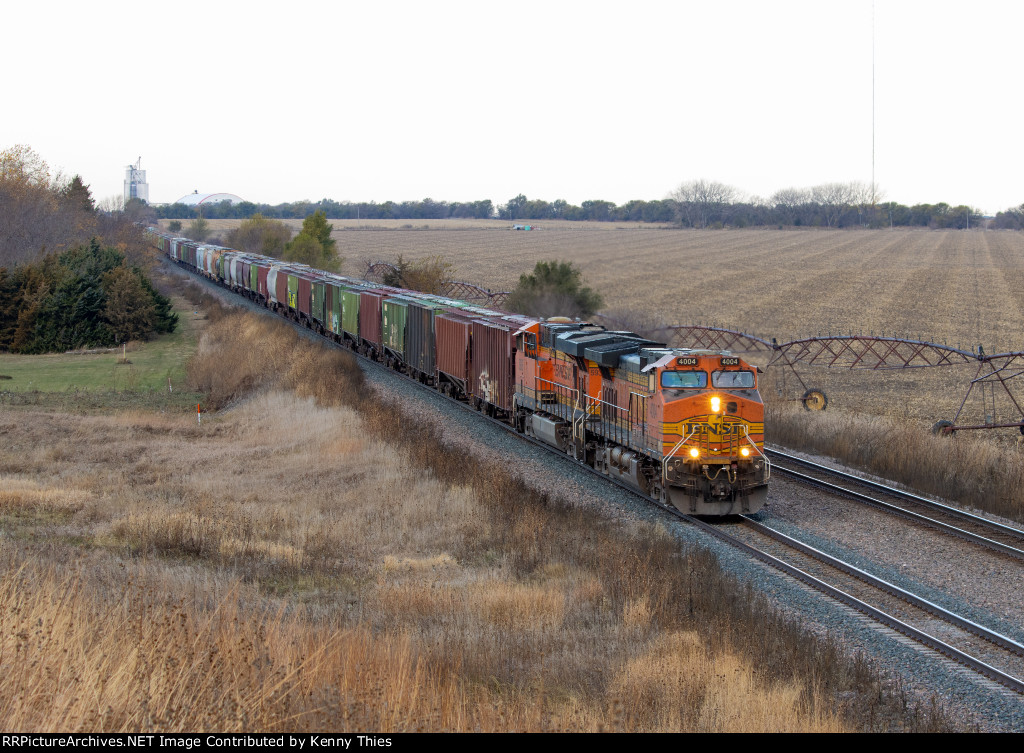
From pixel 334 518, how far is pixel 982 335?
41.9 meters

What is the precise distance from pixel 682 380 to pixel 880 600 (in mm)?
5510

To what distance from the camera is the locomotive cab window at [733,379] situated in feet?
57.1

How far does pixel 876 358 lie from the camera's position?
42.9m

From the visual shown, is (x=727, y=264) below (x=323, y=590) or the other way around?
the other way around

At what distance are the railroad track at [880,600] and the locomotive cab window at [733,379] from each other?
2.53 metres

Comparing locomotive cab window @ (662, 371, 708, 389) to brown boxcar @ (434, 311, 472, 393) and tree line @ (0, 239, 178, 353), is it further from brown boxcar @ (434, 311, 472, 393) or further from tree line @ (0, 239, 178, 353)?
tree line @ (0, 239, 178, 353)

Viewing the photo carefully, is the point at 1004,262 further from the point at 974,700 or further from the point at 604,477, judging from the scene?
the point at 974,700

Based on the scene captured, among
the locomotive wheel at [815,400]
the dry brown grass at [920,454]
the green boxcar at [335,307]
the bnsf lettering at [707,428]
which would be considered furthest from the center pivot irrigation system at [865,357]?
the green boxcar at [335,307]

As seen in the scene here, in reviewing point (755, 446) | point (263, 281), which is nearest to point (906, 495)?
point (755, 446)

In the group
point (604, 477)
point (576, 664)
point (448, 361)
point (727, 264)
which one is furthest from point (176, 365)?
point (727, 264)

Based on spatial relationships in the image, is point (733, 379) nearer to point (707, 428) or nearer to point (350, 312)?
point (707, 428)
